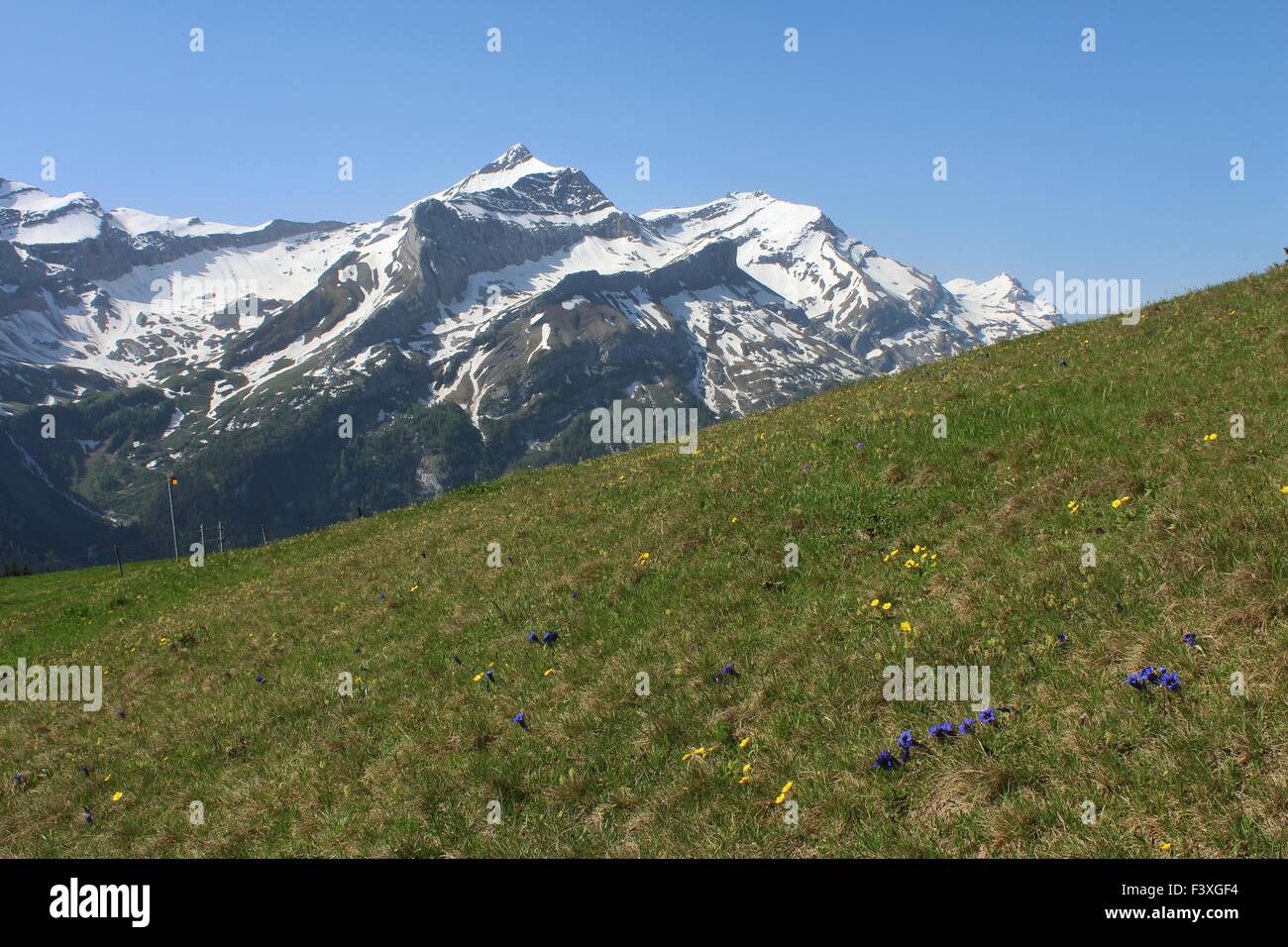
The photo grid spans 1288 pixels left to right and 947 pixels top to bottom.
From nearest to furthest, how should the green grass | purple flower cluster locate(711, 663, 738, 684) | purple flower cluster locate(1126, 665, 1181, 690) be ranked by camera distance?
the green grass, purple flower cluster locate(1126, 665, 1181, 690), purple flower cluster locate(711, 663, 738, 684)

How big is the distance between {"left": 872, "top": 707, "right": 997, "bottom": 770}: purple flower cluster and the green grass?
132mm

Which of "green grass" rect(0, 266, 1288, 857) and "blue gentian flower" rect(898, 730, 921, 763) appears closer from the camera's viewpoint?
"green grass" rect(0, 266, 1288, 857)

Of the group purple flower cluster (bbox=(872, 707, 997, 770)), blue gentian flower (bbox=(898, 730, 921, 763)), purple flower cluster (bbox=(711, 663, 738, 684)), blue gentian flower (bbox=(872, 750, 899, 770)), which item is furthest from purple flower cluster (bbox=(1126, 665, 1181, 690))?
purple flower cluster (bbox=(711, 663, 738, 684))

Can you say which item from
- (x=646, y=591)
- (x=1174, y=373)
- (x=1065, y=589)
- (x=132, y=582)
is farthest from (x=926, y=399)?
(x=132, y=582)

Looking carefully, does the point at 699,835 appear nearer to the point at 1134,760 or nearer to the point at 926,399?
the point at 1134,760

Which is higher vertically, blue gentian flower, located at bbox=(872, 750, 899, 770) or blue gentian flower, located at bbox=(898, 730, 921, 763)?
blue gentian flower, located at bbox=(898, 730, 921, 763)

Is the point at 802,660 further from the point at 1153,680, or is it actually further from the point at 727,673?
the point at 1153,680

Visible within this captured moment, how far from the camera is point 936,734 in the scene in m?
7.36

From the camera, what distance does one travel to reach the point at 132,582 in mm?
30812

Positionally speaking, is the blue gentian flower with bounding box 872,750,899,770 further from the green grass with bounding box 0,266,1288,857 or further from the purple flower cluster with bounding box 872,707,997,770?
the green grass with bounding box 0,266,1288,857

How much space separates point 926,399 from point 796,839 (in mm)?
14599

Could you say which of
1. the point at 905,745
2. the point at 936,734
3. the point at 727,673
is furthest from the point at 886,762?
the point at 727,673

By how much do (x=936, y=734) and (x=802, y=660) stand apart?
2535 millimetres

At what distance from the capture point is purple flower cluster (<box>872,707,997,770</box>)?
7207 millimetres
